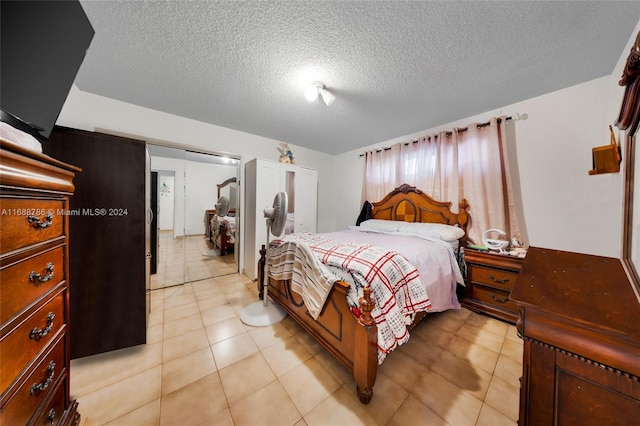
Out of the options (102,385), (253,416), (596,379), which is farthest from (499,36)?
(102,385)

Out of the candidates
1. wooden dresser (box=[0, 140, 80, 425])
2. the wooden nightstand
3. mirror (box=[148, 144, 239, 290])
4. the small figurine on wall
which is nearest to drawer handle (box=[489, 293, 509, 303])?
the wooden nightstand

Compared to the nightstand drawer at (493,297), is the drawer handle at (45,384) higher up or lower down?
higher up

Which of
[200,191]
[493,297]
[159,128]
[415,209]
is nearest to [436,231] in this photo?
[415,209]

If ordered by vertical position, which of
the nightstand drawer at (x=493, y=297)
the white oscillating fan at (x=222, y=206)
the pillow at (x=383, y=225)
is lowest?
the nightstand drawer at (x=493, y=297)

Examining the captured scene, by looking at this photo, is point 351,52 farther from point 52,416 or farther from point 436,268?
point 52,416

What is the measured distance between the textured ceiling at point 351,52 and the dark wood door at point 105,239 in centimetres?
88

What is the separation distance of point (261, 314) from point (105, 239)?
56.6 inches

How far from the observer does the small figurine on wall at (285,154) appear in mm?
3539

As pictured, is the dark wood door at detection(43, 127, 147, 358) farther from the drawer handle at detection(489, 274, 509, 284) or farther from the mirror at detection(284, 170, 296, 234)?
the drawer handle at detection(489, 274, 509, 284)

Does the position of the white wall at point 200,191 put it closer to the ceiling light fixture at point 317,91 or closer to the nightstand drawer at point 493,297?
the ceiling light fixture at point 317,91

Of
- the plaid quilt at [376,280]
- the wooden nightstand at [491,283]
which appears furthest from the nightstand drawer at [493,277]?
the plaid quilt at [376,280]

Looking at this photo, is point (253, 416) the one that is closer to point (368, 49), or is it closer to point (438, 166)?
point (368, 49)

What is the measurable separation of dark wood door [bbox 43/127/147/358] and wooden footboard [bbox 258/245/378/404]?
134 cm

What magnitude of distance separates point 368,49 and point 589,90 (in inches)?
88.7
